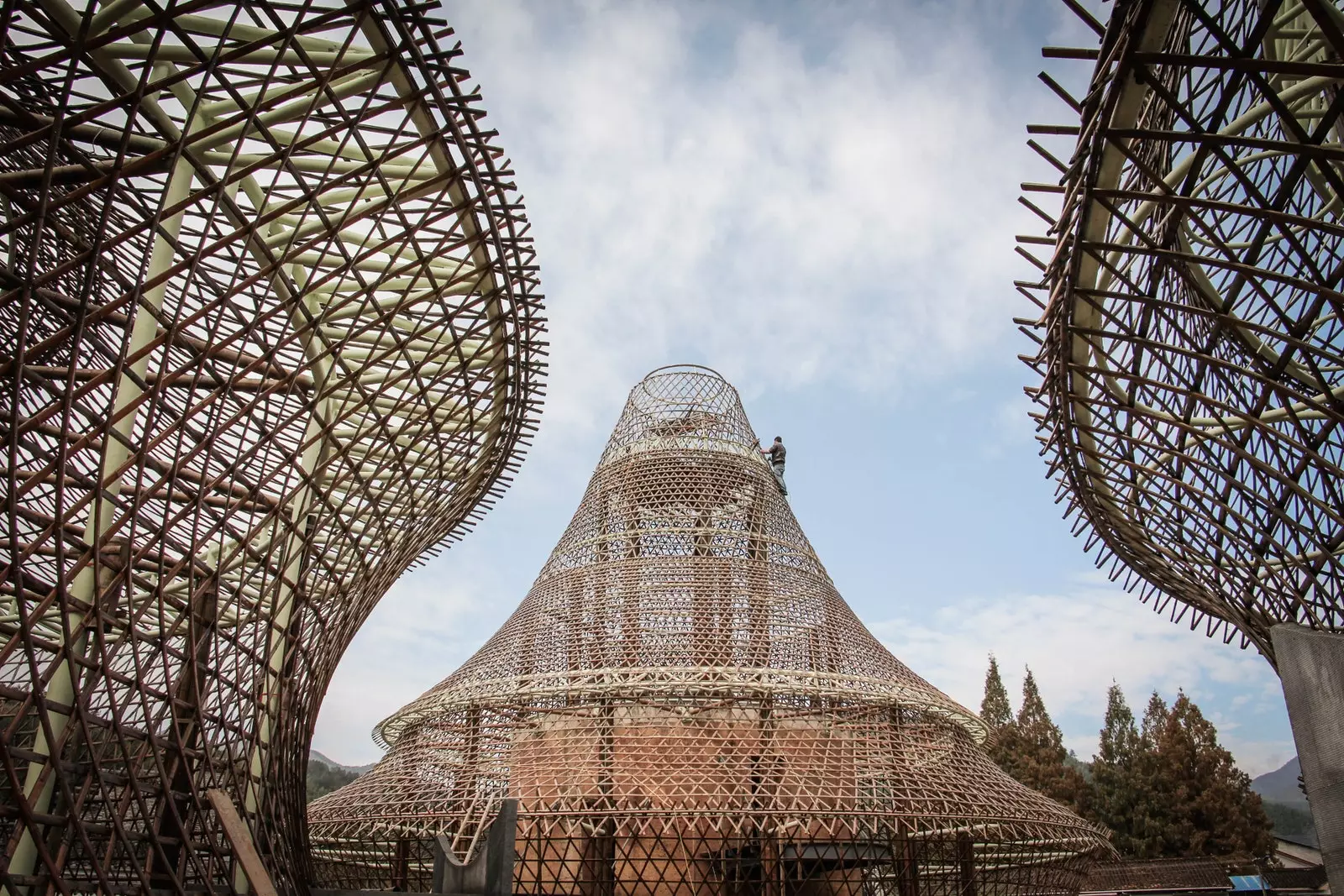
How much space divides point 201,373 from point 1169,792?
142ft

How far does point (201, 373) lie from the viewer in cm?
1065

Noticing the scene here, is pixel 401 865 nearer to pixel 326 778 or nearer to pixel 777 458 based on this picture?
pixel 777 458

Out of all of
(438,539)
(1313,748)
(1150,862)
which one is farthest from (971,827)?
(1150,862)

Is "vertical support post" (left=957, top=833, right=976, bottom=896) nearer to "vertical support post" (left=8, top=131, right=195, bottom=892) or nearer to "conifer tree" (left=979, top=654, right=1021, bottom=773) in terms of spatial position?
"vertical support post" (left=8, top=131, right=195, bottom=892)

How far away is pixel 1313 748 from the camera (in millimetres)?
9172

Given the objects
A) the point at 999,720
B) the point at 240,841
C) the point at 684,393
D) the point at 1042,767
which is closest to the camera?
the point at 240,841

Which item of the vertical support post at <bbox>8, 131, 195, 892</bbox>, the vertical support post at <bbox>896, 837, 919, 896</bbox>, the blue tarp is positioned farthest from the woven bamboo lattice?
the blue tarp

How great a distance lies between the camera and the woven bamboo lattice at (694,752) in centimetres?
1593

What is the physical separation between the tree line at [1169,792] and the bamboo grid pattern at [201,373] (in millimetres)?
32760

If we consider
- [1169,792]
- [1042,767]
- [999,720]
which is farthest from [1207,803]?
[999,720]

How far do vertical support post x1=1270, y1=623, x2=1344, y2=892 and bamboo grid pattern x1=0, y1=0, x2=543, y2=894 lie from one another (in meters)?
9.53

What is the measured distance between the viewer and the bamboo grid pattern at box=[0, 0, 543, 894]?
7777 mm

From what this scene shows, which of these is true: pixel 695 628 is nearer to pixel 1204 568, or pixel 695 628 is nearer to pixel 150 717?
pixel 1204 568

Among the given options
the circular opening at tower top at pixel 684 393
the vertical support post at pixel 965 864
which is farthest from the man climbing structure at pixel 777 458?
the vertical support post at pixel 965 864
